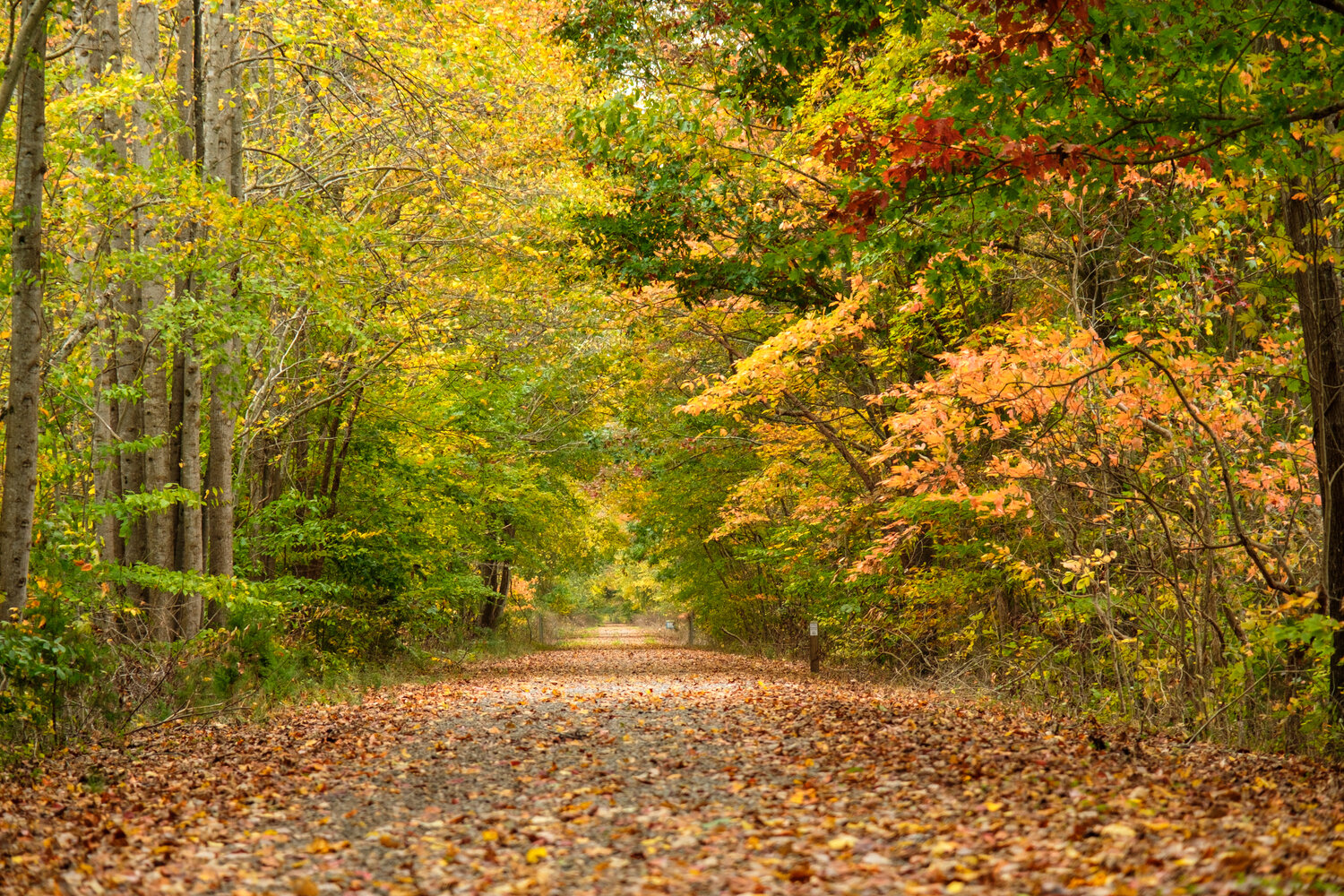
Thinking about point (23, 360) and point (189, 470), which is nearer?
point (23, 360)

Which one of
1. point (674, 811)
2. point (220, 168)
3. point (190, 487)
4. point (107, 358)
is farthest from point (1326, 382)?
point (220, 168)

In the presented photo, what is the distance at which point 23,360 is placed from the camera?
7012mm

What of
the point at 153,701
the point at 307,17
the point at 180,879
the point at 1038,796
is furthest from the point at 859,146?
the point at 307,17

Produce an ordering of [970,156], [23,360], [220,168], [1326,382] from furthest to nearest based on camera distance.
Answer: [220,168], [23,360], [1326,382], [970,156]

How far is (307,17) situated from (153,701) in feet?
24.9

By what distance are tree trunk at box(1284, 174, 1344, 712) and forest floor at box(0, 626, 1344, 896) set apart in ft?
3.74

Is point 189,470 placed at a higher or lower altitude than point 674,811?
higher

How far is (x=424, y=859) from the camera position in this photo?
4562 mm

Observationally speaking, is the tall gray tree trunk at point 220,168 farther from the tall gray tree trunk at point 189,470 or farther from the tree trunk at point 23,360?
the tree trunk at point 23,360

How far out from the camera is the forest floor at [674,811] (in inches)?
159

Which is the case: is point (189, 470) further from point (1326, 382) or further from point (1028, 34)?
point (1326, 382)

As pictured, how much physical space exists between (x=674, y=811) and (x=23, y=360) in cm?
537

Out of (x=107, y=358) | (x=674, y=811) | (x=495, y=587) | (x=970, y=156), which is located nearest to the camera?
(x=674, y=811)

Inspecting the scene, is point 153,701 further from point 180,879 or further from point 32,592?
point 180,879
